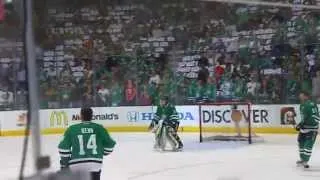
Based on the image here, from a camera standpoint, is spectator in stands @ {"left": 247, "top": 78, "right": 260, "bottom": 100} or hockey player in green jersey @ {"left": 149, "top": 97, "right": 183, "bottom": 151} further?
spectator in stands @ {"left": 247, "top": 78, "right": 260, "bottom": 100}

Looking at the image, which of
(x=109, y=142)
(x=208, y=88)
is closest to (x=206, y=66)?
(x=208, y=88)

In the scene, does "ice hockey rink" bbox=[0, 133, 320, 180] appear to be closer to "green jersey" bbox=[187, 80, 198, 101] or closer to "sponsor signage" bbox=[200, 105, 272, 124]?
"sponsor signage" bbox=[200, 105, 272, 124]


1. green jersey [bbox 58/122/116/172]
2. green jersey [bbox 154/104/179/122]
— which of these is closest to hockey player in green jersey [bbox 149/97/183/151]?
green jersey [bbox 154/104/179/122]

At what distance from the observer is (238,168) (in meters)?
9.05

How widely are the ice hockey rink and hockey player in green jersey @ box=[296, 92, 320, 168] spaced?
262 mm

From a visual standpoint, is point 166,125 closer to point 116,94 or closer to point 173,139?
point 173,139

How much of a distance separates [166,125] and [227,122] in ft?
11.4

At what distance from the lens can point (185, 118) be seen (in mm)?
16172

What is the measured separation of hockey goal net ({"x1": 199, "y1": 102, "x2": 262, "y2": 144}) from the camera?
13.9 meters

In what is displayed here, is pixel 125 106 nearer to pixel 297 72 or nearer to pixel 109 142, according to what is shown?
pixel 297 72

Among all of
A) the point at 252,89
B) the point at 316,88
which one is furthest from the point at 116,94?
the point at 316,88

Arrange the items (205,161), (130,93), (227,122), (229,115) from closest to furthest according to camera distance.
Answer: (205,161) → (229,115) → (227,122) → (130,93)

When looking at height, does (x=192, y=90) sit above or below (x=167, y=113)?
above

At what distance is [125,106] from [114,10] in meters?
3.67
